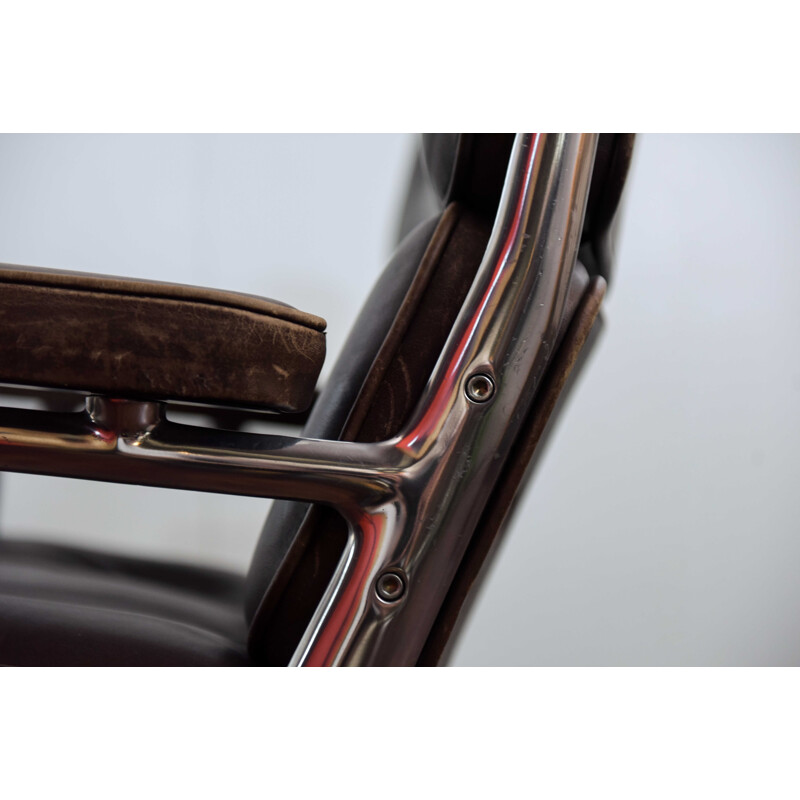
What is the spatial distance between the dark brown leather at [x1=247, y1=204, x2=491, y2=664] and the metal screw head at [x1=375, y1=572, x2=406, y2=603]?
5 cm

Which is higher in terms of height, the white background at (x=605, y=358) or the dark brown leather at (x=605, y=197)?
the dark brown leather at (x=605, y=197)

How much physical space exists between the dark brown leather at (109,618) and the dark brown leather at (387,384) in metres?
0.05

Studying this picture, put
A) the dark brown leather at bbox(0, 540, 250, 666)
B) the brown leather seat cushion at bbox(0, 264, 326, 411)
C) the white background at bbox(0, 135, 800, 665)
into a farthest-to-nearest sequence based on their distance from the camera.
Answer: the white background at bbox(0, 135, 800, 665) → the dark brown leather at bbox(0, 540, 250, 666) → the brown leather seat cushion at bbox(0, 264, 326, 411)

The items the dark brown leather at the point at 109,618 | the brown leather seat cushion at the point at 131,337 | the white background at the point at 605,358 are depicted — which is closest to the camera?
the brown leather seat cushion at the point at 131,337

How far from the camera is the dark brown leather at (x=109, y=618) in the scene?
1.18ft

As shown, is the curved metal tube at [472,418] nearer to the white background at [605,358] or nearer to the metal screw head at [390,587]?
the metal screw head at [390,587]

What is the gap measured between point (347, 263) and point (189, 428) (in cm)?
112

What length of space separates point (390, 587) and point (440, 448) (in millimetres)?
69

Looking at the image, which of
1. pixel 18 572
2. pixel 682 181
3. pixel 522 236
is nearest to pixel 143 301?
pixel 522 236

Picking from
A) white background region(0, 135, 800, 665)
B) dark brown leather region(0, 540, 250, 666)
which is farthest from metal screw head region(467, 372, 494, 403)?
white background region(0, 135, 800, 665)

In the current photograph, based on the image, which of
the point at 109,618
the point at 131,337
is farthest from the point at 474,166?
the point at 109,618

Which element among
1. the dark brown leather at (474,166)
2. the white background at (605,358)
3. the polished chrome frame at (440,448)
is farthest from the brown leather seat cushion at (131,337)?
the white background at (605,358)

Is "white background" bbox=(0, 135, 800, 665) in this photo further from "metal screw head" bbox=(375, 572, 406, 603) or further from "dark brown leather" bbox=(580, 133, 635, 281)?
"metal screw head" bbox=(375, 572, 406, 603)

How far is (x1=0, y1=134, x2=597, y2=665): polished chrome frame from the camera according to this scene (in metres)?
0.28
